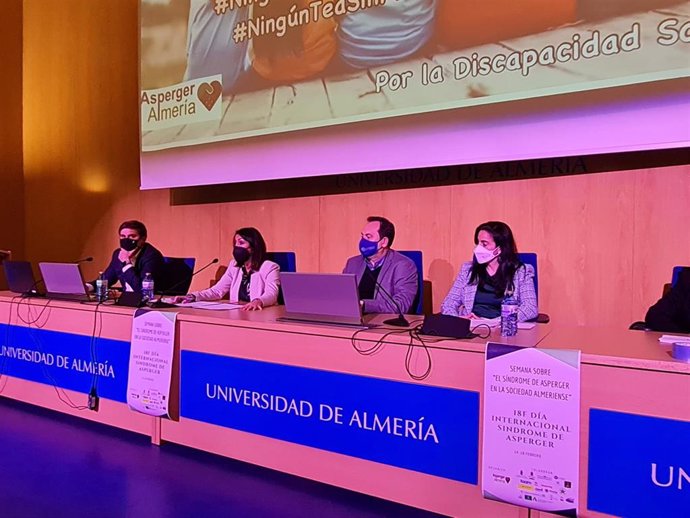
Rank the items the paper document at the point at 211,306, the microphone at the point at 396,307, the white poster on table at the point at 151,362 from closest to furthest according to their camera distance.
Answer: the microphone at the point at 396,307
the white poster on table at the point at 151,362
the paper document at the point at 211,306

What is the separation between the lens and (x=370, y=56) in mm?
3412

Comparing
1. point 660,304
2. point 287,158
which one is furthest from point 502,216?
point 287,158

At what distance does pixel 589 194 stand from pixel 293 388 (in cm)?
197

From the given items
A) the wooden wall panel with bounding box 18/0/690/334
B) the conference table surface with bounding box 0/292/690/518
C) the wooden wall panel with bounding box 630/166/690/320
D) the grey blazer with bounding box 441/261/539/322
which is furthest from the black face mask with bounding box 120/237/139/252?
the wooden wall panel with bounding box 630/166/690/320

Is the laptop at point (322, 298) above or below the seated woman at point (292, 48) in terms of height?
below

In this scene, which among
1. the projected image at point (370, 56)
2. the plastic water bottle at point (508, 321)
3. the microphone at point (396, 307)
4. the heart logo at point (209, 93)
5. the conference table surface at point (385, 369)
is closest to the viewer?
the conference table surface at point (385, 369)

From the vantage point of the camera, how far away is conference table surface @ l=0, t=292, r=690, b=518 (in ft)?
5.23

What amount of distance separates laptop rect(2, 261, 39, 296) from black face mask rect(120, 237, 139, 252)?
1.86 feet

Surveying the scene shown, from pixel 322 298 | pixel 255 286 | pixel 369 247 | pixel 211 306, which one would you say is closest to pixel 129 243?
pixel 255 286

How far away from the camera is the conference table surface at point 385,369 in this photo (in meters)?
1.59

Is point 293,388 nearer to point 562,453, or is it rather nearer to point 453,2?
point 562,453

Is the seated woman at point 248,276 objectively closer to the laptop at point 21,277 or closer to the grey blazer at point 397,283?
the grey blazer at point 397,283

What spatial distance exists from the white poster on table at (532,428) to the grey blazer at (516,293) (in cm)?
83

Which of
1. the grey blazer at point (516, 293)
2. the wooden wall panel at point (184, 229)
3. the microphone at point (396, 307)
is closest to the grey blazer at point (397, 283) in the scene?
the microphone at point (396, 307)
